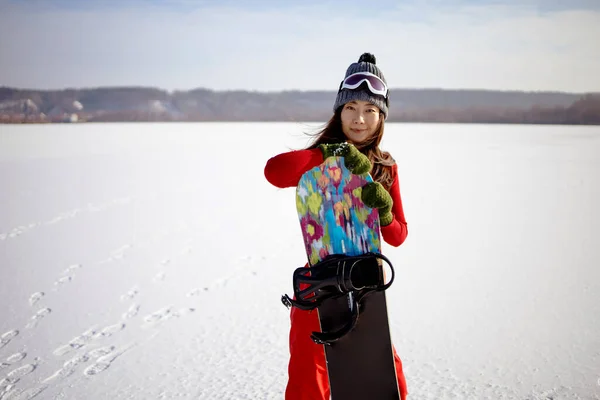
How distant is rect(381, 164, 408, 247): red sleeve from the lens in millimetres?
1826

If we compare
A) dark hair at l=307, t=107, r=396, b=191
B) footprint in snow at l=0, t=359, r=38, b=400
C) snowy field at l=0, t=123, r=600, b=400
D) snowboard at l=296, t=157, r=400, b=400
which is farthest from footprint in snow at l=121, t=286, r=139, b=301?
dark hair at l=307, t=107, r=396, b=191

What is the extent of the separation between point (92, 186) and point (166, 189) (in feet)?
4.47

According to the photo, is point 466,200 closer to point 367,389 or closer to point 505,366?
point 505,366

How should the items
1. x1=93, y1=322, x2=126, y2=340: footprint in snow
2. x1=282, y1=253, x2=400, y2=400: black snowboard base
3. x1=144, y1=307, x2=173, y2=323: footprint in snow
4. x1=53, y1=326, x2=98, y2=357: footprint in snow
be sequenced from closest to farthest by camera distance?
x1=282, y1=253, x2=400, y2=400: black snowboard base, x1=53, y1=326, x2=98, y2=357: footprint in snow, x1=93, y1=322, x2=126, y2=340: footprint in snow, x1=144, y1=307, x2=173, y2=323: footprint in snow

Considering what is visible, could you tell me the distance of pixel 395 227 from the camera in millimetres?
1825

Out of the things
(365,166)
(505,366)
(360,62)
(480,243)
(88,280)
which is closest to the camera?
(365,166)

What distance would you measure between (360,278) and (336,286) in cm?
11

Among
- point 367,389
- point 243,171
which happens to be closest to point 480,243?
point 367,389

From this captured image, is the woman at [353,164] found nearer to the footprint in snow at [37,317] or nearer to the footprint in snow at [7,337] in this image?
the footprint in snow at [7,337]

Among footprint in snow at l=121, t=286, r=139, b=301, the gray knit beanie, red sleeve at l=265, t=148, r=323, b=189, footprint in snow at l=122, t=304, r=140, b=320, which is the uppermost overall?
the gray knit beanie

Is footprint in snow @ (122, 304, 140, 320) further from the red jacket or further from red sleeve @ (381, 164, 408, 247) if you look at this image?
red sleeve @ (381, 164, 408, 247)

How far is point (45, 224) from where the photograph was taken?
20.3 ft

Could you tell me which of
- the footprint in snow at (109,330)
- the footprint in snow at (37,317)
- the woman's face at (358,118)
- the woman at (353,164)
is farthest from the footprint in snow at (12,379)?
the woman's face at (358,118)

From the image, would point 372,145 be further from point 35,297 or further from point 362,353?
point 35,297
